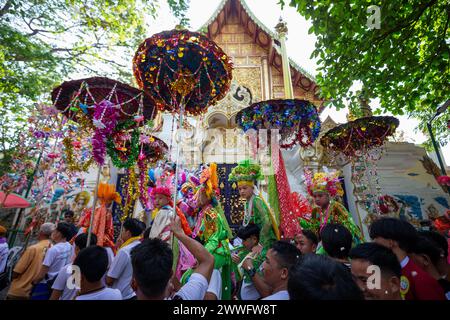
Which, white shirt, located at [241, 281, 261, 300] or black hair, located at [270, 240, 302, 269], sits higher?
black hair, located at [270, 240, 302, 269]

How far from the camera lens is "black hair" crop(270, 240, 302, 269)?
179 centimetres

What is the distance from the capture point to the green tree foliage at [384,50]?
4.59m


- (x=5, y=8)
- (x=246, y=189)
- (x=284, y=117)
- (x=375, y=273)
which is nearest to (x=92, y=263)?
(x=375, y=273)

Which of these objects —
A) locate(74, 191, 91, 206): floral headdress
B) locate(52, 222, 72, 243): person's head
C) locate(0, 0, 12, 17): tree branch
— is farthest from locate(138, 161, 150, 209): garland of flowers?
locate(0, 0, 12, 17): tree branch

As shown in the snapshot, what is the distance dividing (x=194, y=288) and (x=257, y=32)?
13.0 m

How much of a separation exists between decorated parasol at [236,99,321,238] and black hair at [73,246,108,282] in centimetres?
345

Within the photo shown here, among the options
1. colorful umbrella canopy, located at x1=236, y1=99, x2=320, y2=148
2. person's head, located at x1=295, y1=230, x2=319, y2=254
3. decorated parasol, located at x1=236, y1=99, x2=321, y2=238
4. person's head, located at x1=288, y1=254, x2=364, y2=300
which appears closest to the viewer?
person's head, located at x1=288, y1=254, x2=364, y2=300

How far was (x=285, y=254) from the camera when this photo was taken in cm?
183

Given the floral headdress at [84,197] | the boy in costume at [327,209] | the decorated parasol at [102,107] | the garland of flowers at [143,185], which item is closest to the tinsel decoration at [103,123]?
the decorated parasol at [102,107]

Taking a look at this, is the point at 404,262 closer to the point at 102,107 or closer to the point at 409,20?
the point at 102,107

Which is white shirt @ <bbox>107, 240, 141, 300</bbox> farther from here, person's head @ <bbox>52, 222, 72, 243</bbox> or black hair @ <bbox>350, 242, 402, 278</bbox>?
black hair @ <bbox>350, 242, 402, 278</bbox>

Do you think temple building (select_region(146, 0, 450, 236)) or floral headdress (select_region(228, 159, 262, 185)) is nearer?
floral headdress (select_region(228, 159, 262, 185))

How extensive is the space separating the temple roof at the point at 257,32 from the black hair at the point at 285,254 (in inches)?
420

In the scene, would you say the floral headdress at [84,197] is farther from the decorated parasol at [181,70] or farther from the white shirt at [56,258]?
the decorated parasol at [181,70]
